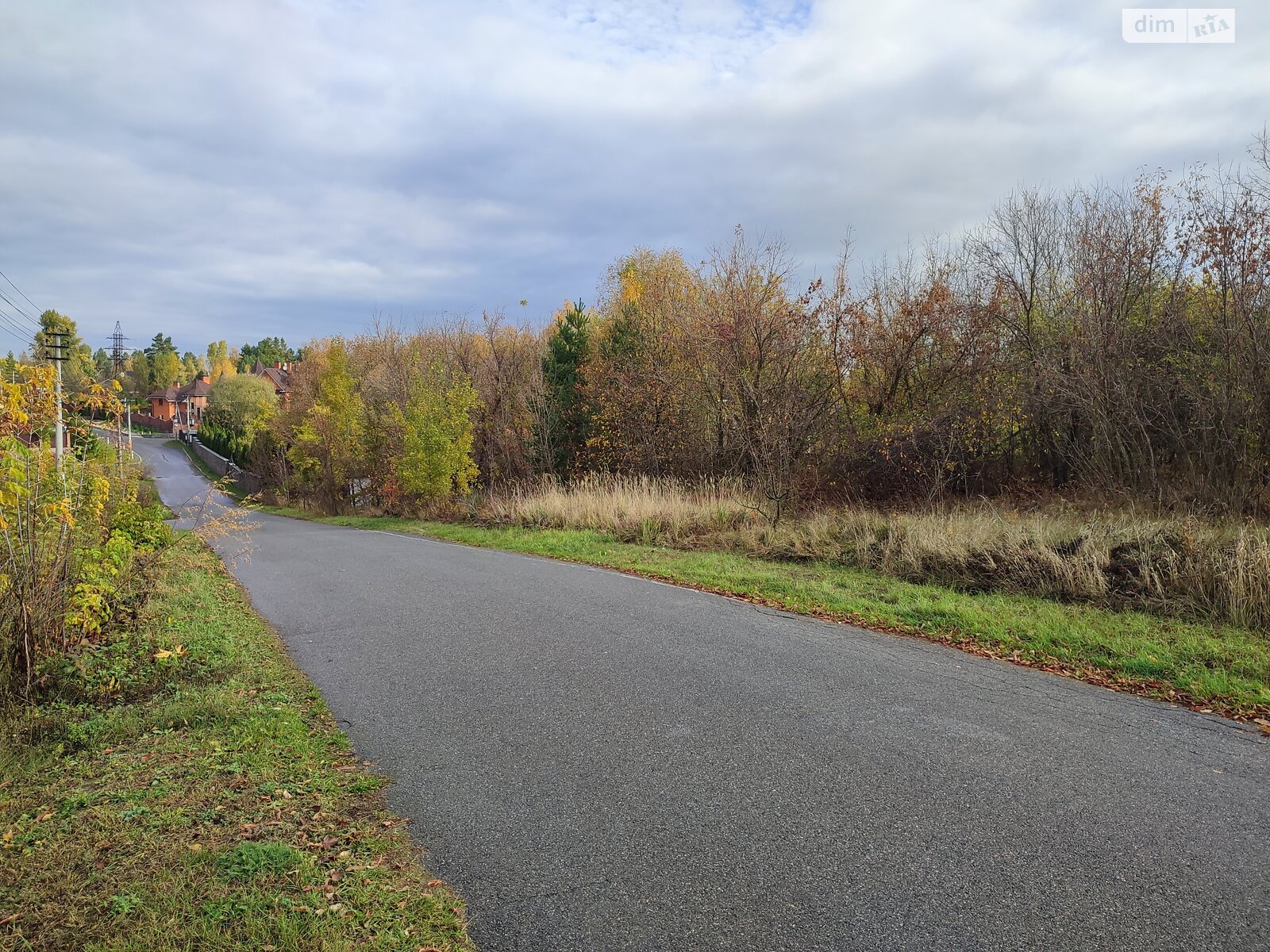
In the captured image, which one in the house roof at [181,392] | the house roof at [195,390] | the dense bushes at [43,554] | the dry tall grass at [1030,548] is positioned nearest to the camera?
the dense bushes at [43,554]

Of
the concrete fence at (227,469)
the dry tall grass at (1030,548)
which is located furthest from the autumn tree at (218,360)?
the dry tall grass at (1030,548)

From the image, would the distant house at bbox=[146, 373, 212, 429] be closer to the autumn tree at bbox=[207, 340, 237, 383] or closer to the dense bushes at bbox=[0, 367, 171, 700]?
the autumn tree at bbox=[207, 340, 237, 383]

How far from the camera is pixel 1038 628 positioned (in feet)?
22.9

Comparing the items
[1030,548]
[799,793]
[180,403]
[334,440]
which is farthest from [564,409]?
[180,403]

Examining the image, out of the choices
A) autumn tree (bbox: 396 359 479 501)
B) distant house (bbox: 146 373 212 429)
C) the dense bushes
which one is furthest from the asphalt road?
distant house (bbox: 146 373 212 429)

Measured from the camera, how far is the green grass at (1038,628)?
18.5 feet

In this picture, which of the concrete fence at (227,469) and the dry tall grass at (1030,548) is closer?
the dry tall grass at (1030,548)

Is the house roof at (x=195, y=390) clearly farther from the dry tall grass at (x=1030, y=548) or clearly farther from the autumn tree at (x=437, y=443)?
the dry tall grass at (x=1030, y=548)

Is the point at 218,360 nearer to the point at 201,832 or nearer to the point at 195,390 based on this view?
the point at 195,390

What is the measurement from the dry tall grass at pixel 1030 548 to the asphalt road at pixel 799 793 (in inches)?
102

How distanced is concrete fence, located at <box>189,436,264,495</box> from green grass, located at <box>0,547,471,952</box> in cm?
2586

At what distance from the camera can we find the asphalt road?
2.90m

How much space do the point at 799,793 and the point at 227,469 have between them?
65.6 meters

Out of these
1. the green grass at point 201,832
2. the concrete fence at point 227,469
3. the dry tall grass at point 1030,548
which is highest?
the concrete fence at point 227,469
